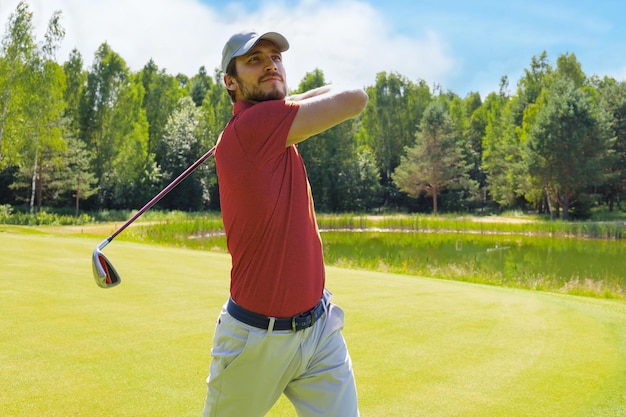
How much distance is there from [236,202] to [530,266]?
15.0m

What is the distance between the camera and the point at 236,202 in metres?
2.01

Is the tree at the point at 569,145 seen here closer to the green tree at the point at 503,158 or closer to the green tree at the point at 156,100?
the green tree at the point at 503,158

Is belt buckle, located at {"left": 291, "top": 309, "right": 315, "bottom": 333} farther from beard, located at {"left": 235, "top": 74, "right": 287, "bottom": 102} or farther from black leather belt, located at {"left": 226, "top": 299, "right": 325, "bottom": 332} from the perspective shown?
beard, located at {"left": 235, "top": 74, "right": 287, "bottom": 102}

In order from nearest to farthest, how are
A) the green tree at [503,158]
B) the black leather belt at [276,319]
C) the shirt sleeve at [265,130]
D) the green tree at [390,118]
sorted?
the shirt sleeve at [265,130]
the black leather belt at [276,319]
the green tree at [503,158]
the green tree at [390,118]

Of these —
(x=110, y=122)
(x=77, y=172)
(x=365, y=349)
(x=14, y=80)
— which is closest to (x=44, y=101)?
(x=14, y=80)

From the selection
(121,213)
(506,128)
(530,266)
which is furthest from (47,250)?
(506,128)

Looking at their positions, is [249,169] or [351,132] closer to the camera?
[249,169]

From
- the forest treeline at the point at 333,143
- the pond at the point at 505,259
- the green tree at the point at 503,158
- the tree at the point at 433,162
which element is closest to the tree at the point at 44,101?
the forest treeline at the point at 333,143

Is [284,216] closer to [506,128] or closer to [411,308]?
[411,308]

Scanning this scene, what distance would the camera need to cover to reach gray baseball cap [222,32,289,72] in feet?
6.50

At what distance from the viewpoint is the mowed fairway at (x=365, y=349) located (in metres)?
3.61

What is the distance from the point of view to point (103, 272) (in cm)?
252

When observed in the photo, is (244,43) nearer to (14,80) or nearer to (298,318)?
(298,318)

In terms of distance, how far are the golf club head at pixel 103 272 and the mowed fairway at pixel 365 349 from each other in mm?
1158
